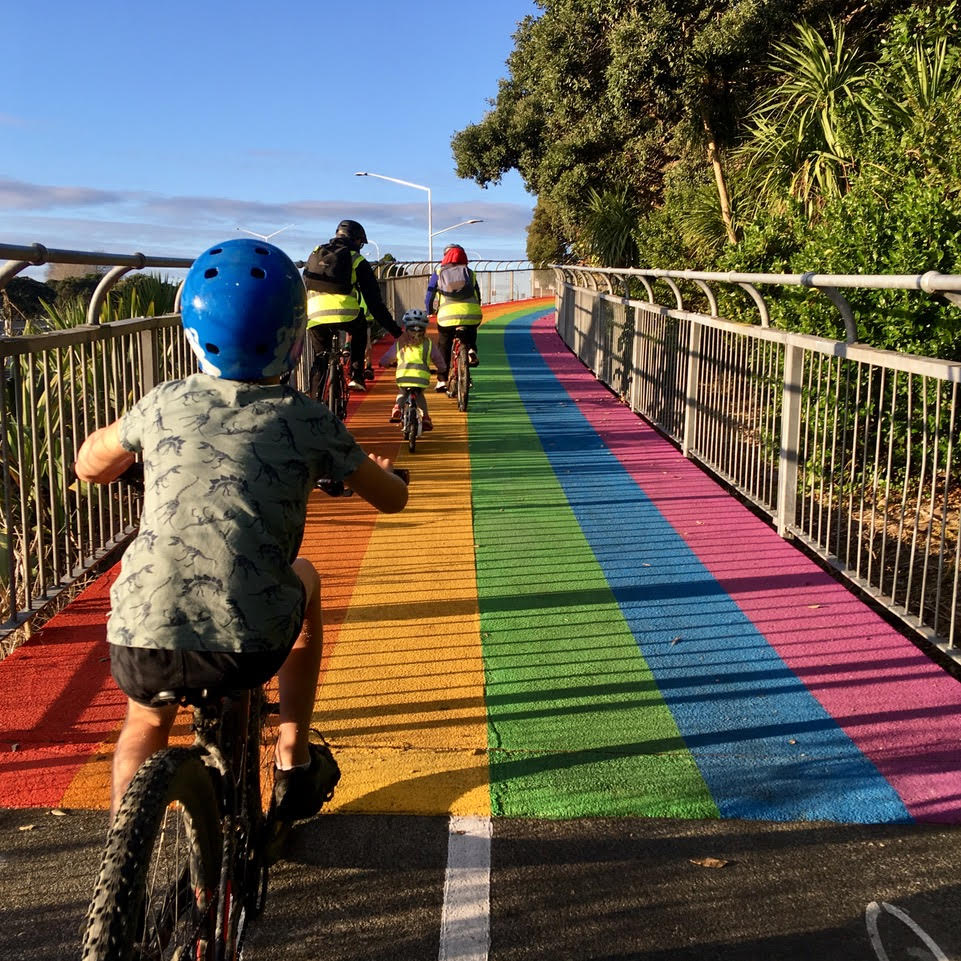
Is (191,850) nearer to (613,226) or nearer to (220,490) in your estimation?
(220,490)

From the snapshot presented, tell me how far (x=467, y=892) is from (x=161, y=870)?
47.7 inches

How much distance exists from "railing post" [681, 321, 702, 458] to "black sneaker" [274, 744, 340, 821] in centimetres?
700

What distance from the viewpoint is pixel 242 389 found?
2.54m

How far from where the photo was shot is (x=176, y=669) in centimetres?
238

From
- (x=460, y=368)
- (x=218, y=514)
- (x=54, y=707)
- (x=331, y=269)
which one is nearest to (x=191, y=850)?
(x=218, y=514)

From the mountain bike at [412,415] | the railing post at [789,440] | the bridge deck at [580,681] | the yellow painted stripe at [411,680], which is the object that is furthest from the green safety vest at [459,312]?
the railing post at [789,440]

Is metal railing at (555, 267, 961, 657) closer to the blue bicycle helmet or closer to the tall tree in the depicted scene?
the blue bicycle helmet

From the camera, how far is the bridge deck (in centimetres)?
378

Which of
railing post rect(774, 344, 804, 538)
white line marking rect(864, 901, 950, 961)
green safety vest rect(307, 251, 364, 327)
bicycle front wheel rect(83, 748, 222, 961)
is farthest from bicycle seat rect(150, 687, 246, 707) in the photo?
green safety vest rect(307, 251, 364, 327)

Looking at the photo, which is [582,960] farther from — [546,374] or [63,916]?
[546,374]

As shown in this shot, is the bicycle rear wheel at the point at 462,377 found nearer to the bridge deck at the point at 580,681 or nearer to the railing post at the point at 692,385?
the railing post at the point at 692,385

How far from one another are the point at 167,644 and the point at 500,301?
181 ft

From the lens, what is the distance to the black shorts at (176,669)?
7.82 feet

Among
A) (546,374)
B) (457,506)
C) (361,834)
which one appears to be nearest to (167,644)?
(361,834)
